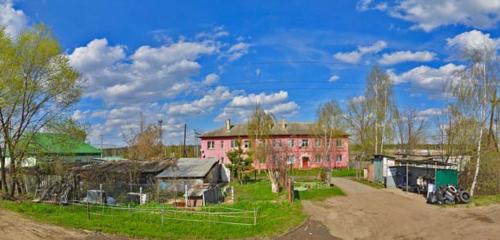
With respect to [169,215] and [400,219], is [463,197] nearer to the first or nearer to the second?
[400,219]

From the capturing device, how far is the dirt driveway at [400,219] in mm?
19734

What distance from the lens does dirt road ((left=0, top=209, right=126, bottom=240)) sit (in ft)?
60.3

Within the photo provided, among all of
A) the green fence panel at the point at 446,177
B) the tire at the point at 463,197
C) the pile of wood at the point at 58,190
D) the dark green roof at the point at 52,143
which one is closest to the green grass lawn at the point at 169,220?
the pile of wood at the point at 58,190

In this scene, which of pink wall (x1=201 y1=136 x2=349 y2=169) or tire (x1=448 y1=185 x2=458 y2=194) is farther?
pink wall (x1=201 y1=136 x2=349 y2=169)

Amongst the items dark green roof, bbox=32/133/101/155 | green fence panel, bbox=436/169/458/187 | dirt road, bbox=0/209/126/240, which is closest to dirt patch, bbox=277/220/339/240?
dirt road, bbox=0/209/126/240

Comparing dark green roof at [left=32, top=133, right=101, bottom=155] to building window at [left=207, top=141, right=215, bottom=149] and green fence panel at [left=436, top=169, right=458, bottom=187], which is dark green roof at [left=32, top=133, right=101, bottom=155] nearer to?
green fence panel at [left=436, top=169, right=458, bottom=187]

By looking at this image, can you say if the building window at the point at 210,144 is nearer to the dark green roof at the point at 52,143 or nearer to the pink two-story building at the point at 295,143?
the pink two-story building at the point at 295,143

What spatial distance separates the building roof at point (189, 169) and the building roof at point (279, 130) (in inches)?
923

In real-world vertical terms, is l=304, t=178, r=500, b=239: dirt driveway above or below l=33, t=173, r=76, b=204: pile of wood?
below

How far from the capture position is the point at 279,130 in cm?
6650

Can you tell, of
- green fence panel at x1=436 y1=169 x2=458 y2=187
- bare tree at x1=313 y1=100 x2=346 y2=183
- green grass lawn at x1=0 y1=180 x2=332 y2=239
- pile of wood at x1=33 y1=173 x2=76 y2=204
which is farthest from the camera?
bare tree at x1=313 y1=100 x2=346 y2=183

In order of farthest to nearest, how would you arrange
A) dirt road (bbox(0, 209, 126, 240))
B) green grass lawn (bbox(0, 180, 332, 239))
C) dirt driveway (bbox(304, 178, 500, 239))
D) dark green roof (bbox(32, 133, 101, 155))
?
dark green roof (bbox(32, 133, 101, 155)) < dirt driveway (bbox(304, 178, 500, 239)) < green grass lawn (bbox(0, 180, 332, 239)) < dirt road (bbox(0, 209, 126, 240))

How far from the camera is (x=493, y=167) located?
31.3 meters

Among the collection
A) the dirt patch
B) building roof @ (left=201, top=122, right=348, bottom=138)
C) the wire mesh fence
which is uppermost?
building roof @ (left=201, top=122, right=348, bottom=138)
